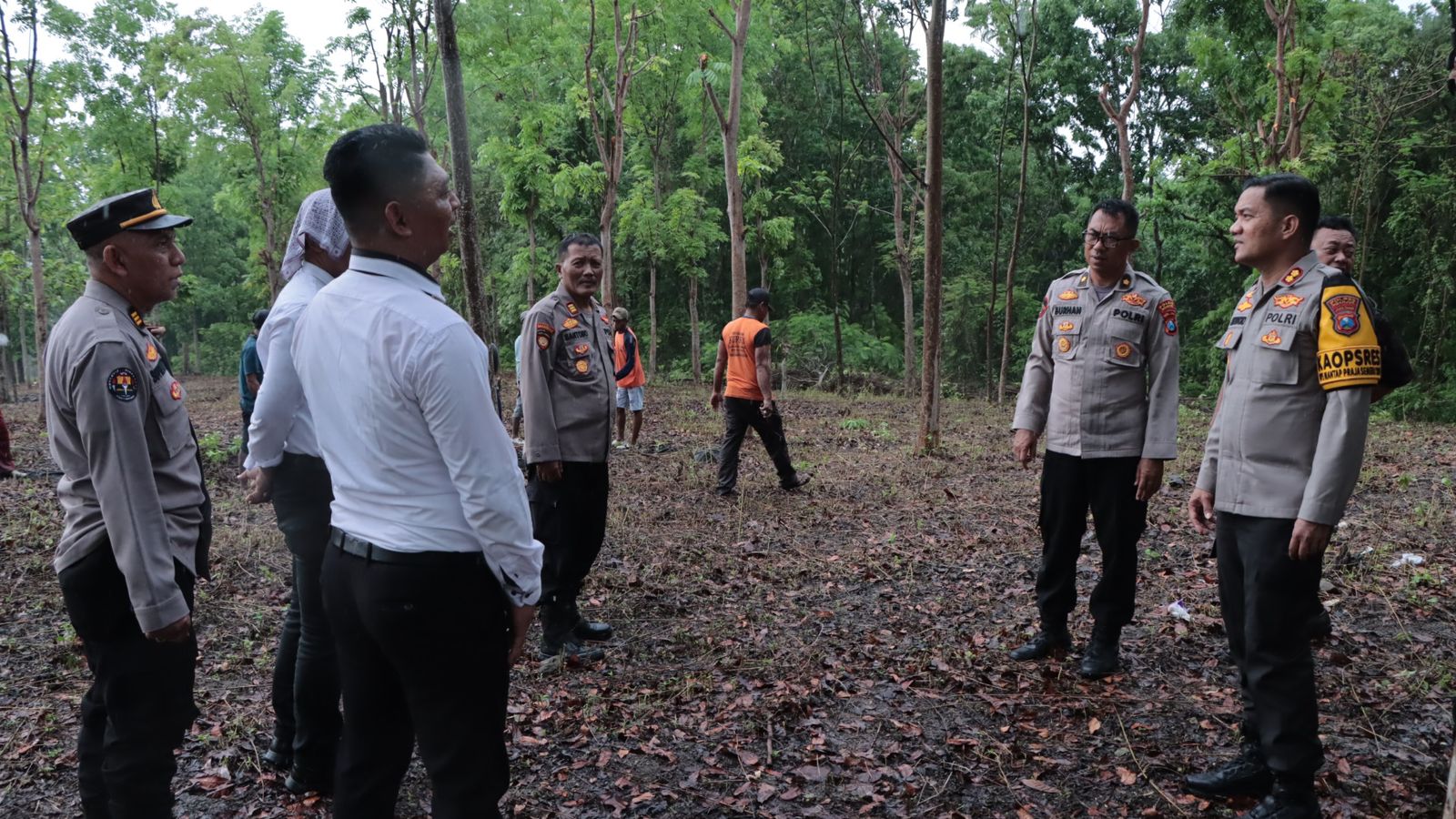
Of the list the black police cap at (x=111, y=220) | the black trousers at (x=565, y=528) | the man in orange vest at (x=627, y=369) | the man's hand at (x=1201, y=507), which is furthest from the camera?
the man in orange vest at (x=627, y=369)

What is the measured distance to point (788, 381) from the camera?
81.4ft

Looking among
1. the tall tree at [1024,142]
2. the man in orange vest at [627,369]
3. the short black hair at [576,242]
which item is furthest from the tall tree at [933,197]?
the tall tree at [1024,142]

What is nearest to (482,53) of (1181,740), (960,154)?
(960,154)

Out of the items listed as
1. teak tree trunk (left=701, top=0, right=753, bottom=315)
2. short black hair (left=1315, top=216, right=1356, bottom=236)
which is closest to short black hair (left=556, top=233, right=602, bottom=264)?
short black hair (left=1315, top=216, right=1356, bottom=236)

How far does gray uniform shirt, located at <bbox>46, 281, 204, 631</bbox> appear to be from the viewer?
7.69 ft

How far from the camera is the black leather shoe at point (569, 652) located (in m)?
4.50

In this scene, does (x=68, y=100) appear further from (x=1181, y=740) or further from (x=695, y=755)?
(x=1181, y=740)

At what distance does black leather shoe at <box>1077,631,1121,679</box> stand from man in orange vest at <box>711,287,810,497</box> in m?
4.65

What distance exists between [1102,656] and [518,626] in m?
3.17

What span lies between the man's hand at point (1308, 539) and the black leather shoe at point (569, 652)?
3.20 meters

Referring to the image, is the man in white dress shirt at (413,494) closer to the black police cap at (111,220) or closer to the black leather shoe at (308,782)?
the black police cap at (111,220)

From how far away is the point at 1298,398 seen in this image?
2967 millimetres

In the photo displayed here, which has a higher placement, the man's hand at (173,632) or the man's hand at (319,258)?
the man's hand at (319,258)

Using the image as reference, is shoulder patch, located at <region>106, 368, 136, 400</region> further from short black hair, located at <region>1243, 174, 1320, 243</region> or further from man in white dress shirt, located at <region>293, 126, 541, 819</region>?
short black hair, located at <region>1243, 174, 1320, 243</region>
